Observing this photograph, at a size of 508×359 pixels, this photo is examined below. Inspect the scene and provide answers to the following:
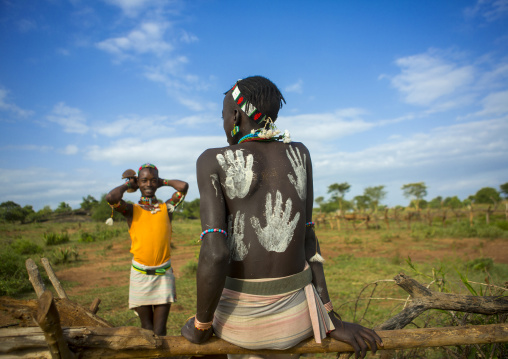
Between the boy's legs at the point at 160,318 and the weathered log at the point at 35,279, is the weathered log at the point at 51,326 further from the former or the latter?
the boy's legs at the point at 160,318

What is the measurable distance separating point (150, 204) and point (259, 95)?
268 centimetres

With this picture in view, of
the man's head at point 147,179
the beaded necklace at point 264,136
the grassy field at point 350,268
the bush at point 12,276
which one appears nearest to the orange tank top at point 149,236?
the man's head at point 147,179

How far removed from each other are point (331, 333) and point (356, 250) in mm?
15276

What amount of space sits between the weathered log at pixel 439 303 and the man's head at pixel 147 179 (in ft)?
9.34

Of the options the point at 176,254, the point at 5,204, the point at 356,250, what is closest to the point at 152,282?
the point at 176,254

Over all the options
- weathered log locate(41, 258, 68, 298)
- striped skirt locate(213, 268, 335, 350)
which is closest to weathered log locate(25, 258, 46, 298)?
weathered log locate(41, 258, 68, 298)

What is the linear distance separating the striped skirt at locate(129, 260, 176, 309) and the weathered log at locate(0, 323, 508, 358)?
2.12 metres

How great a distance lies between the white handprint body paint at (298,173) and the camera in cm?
175

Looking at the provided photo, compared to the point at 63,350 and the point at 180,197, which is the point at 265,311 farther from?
the point at 180,197

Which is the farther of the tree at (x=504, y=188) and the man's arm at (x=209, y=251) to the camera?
the tree at (x=504, y=188)

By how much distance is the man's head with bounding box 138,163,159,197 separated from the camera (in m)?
3.99

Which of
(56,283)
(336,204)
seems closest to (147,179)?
(56,283)

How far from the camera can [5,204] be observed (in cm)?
2055

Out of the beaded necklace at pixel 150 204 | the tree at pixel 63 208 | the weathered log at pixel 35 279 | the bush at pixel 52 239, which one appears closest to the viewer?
the weathered log at pixel 35 279
